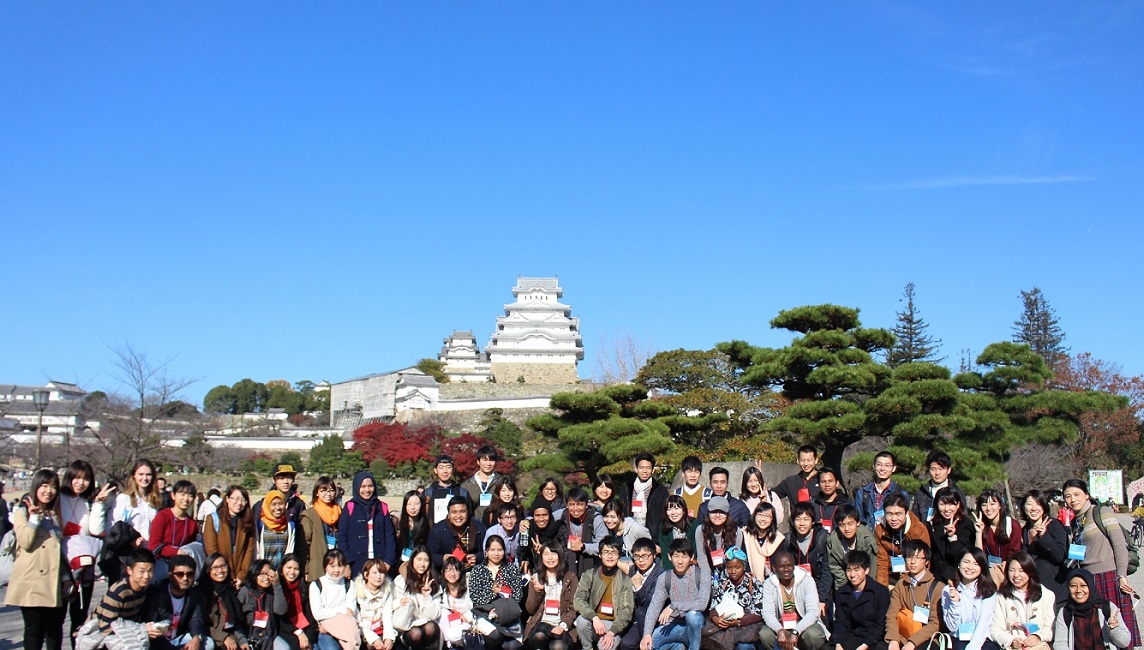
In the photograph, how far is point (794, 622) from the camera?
5.52m

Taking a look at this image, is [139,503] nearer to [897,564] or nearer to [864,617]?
[864,617]

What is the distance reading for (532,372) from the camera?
2035 inches

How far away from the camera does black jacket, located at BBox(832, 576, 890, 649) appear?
5.39m

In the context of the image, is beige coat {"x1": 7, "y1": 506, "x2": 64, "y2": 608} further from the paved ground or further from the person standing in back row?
the person standing in back row

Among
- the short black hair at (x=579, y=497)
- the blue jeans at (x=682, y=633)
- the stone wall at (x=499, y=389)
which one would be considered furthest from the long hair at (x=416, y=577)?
the stone wall at (x=499, y=389)

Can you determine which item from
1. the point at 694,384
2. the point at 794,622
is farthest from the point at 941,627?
the point at 694,384

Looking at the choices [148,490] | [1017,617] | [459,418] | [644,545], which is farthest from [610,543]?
[459,418]

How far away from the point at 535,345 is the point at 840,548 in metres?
46.7

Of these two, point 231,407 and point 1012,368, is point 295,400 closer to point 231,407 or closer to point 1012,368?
point 231,407

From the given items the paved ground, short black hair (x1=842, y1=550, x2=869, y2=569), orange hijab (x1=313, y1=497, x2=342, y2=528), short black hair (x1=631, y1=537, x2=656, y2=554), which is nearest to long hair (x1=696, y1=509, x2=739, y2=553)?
short black hair (x1=631, y1=537, x2=656, y2=554)

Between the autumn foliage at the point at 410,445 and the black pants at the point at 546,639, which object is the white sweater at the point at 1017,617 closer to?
the black pants at the point at 546,639

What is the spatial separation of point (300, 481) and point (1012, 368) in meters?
24.6

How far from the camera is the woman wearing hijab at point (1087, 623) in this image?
5.16m

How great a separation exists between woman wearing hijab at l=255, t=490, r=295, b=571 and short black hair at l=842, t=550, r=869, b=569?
3490 millimetres
